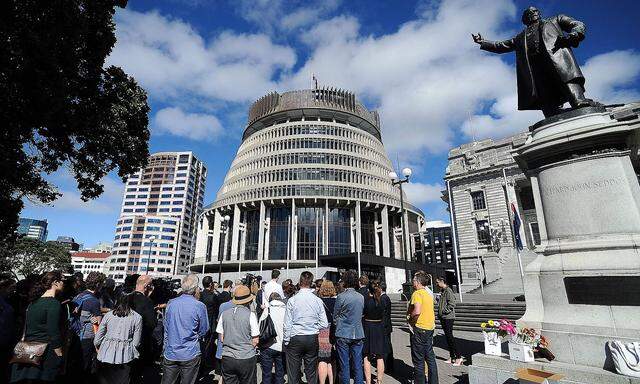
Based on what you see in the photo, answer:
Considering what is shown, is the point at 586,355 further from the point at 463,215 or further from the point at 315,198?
the point at 315,198

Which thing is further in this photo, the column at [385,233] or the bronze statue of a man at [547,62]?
the column at [385,233]

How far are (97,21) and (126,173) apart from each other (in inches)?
248

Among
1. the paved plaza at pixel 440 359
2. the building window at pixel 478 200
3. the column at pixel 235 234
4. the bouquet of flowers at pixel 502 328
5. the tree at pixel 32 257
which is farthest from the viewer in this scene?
the column at pixel 235 234

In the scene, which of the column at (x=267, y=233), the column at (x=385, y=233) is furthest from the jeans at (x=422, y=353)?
the column at (x=385, y=233)

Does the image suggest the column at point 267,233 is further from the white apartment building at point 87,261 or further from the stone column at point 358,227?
the white apartment building at point 87,261

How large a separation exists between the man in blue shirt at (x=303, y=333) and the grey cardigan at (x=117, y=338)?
2516 mm

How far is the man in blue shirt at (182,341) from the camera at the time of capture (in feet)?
16.2

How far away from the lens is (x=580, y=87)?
6746 millimetres

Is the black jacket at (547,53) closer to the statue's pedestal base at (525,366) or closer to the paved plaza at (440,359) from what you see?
the statue's pedestal base at (525,366)

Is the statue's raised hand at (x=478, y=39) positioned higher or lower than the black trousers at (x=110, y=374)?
higher

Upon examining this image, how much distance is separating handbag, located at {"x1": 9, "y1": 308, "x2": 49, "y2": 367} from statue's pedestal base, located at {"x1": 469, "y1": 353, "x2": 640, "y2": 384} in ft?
22.5

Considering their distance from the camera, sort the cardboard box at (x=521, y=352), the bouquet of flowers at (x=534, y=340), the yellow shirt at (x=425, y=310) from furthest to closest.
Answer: the yellow shirt at (x=425, y=310)
the bouquet of flowers at (x=534, y=340)
the cardboard box at (x=521, y=352)

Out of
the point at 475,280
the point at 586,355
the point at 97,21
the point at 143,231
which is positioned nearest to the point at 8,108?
the point at 97,21

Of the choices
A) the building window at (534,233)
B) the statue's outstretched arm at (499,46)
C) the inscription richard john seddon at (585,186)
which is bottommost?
the inscription richard john seddon at (585,186)
